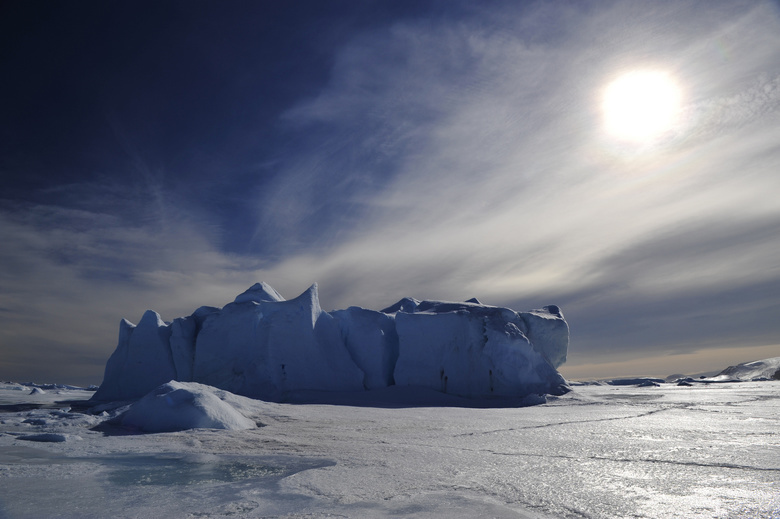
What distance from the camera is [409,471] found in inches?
173

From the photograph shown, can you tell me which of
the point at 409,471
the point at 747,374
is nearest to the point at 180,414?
the point at 409,471

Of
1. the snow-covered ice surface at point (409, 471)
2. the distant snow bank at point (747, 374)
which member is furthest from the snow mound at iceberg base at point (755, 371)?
the snow-covered ice surface at point (409, 471)

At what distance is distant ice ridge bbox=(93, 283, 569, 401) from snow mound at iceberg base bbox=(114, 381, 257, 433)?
717cm

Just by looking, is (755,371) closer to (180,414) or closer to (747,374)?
(747,374)

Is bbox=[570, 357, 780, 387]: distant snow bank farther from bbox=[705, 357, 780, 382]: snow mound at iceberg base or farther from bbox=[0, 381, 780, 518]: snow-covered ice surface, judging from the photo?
bbox=[0, 381, 780, 518]: snow-covered ice surface

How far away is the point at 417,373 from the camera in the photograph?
16594 millimetres

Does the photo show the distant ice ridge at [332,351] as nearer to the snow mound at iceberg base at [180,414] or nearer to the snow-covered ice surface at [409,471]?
the snow mound at iceberg base at [180,414]

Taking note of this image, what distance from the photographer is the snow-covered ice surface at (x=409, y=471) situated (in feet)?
10.6

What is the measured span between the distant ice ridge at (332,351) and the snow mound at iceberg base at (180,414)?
717 centimetres

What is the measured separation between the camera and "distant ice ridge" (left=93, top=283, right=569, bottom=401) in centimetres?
1568

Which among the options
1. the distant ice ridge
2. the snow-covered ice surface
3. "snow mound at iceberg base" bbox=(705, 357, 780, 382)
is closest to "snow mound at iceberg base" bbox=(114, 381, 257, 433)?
the snow-covered ice surface

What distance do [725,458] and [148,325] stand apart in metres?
19.3

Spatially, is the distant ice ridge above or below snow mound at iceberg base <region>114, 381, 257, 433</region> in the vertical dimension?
above

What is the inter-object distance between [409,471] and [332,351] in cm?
1266
